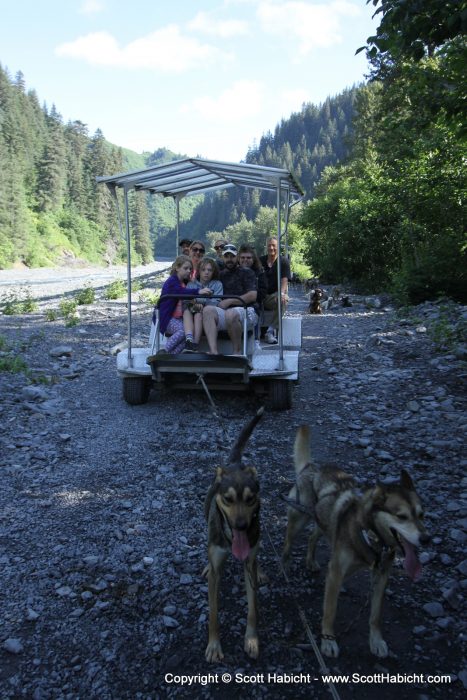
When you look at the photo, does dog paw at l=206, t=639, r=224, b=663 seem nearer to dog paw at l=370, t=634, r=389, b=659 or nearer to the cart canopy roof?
dog paw at l=370, t=634, r=389, b=659

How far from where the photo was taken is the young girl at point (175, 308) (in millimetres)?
7215

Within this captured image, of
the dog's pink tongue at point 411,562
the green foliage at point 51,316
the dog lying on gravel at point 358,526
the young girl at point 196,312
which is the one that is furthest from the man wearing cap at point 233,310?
the green foliage at point 51,316

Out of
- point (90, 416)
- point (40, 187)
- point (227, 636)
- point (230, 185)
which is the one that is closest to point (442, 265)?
point (230, 185)

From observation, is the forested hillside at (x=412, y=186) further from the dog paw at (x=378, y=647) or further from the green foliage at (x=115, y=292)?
the green foliage at (x=115, y=292)

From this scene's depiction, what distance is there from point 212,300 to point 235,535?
4.99 m

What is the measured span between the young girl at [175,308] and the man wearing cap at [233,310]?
338mm

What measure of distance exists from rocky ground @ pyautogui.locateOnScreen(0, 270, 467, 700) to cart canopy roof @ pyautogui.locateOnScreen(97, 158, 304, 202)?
3.09 m

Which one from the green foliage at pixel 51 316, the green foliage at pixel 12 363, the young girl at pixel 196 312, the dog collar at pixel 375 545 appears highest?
the young girl at pixel 196 312

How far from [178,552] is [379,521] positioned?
1758 mm

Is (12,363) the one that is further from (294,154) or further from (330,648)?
(294,154)

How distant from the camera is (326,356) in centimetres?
1077

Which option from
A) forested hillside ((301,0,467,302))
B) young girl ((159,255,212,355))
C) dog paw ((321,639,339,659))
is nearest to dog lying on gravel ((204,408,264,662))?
dog paw ((321,639,339,659))

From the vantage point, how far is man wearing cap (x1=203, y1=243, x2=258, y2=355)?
7.11 m

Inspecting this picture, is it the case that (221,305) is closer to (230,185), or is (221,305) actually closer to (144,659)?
(230,185)
